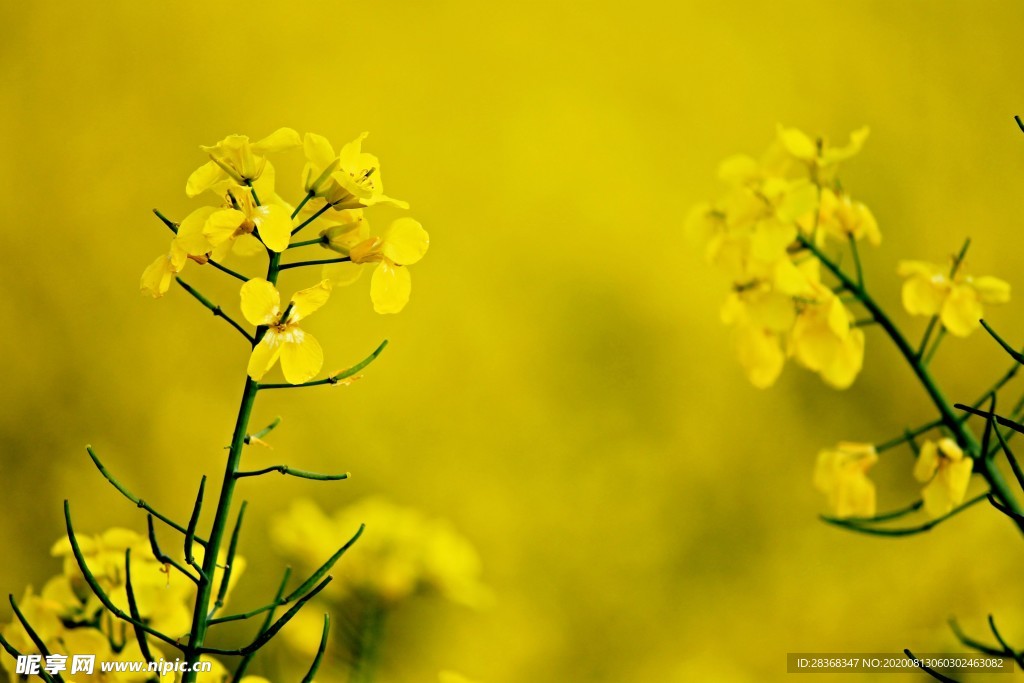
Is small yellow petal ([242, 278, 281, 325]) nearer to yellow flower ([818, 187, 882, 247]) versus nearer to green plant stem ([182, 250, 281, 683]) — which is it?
green plant stem ([182, 250, 281, 683])

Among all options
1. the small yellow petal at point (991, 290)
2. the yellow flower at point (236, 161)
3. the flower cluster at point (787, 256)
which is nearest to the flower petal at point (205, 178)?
the yellow flower at point (236, 161)

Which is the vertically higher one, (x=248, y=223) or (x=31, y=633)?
(x=248, y=223)

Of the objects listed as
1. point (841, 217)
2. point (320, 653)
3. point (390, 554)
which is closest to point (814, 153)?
point (841, 217)

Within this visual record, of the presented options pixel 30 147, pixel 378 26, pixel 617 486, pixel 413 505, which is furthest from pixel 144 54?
pixel 617 486

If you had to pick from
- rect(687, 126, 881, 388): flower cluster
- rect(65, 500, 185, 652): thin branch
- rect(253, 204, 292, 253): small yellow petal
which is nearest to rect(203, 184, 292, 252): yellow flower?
rect(253, 204, 292, 253): small yellow petal

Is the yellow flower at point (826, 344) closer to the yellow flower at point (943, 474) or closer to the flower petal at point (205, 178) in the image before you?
the yellow flower at point (943, 474)

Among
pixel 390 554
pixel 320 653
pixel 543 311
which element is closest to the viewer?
pixel 320 653

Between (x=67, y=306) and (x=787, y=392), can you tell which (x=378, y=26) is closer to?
(x=67, y=306)

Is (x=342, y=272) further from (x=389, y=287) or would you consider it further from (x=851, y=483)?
(x=851, y=483)

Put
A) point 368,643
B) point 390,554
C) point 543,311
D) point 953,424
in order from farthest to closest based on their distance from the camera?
point 543,311 < point 390,554 < point 368,643 < point 953,424
